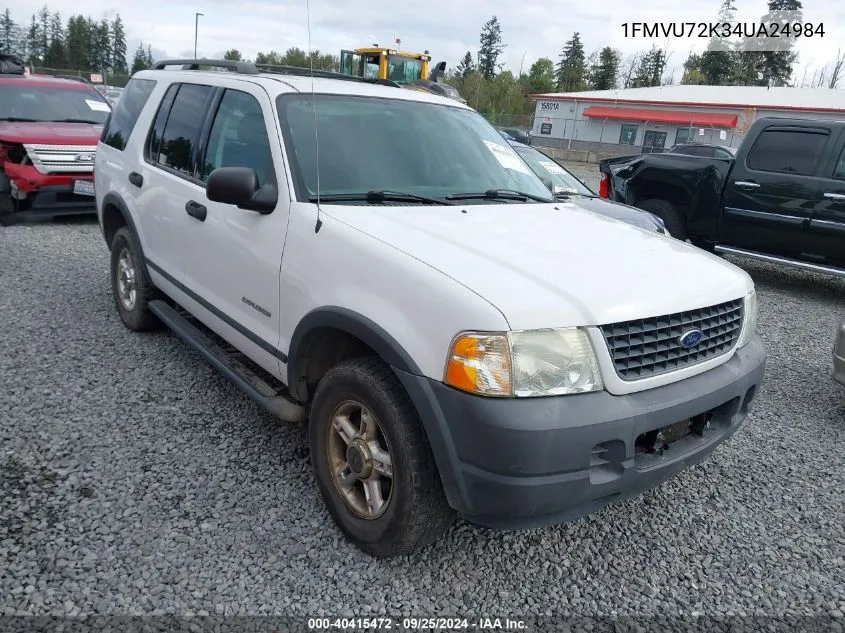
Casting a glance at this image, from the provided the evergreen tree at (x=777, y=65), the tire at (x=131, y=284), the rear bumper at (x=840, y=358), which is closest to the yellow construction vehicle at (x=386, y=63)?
the tire at (x=131, y=284)

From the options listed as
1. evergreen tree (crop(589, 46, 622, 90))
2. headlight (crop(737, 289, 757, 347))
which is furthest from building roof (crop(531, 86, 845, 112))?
headlight (crop(737, 289, 757, 347))

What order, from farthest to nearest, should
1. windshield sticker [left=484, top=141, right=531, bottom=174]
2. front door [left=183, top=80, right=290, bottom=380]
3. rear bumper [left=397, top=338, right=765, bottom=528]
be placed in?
1. windshield sticker [left=484, top=141, right=531, bottom=174]
2. front door [left=183, top=80, right=290, bottom=380]
3. rear bumper [left=397, top=338, right=765, bottom=528]

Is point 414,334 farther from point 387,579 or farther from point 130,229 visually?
point 130,229

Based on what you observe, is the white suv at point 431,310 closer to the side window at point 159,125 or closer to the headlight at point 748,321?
the headlight at point 748,321

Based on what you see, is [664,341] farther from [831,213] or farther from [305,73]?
[831,213]

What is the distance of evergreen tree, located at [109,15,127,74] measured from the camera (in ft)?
295

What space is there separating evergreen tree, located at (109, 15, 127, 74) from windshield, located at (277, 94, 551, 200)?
98.0 meters

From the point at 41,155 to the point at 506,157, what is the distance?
6.99 meters

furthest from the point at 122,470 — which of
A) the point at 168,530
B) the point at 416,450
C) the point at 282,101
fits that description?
the point at 282,101

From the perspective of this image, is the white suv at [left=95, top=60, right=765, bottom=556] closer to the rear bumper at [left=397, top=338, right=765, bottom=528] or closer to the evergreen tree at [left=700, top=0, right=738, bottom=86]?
the rear bumper at [left=397, top=338, right=765, bottom=528]

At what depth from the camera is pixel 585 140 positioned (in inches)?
1612

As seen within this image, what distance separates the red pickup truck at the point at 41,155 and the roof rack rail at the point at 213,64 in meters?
4.25

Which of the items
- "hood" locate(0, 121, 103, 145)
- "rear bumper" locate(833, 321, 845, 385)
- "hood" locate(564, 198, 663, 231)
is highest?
"hood" locate(0, 121, 103, 145)

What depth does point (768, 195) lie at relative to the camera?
25.8ft
